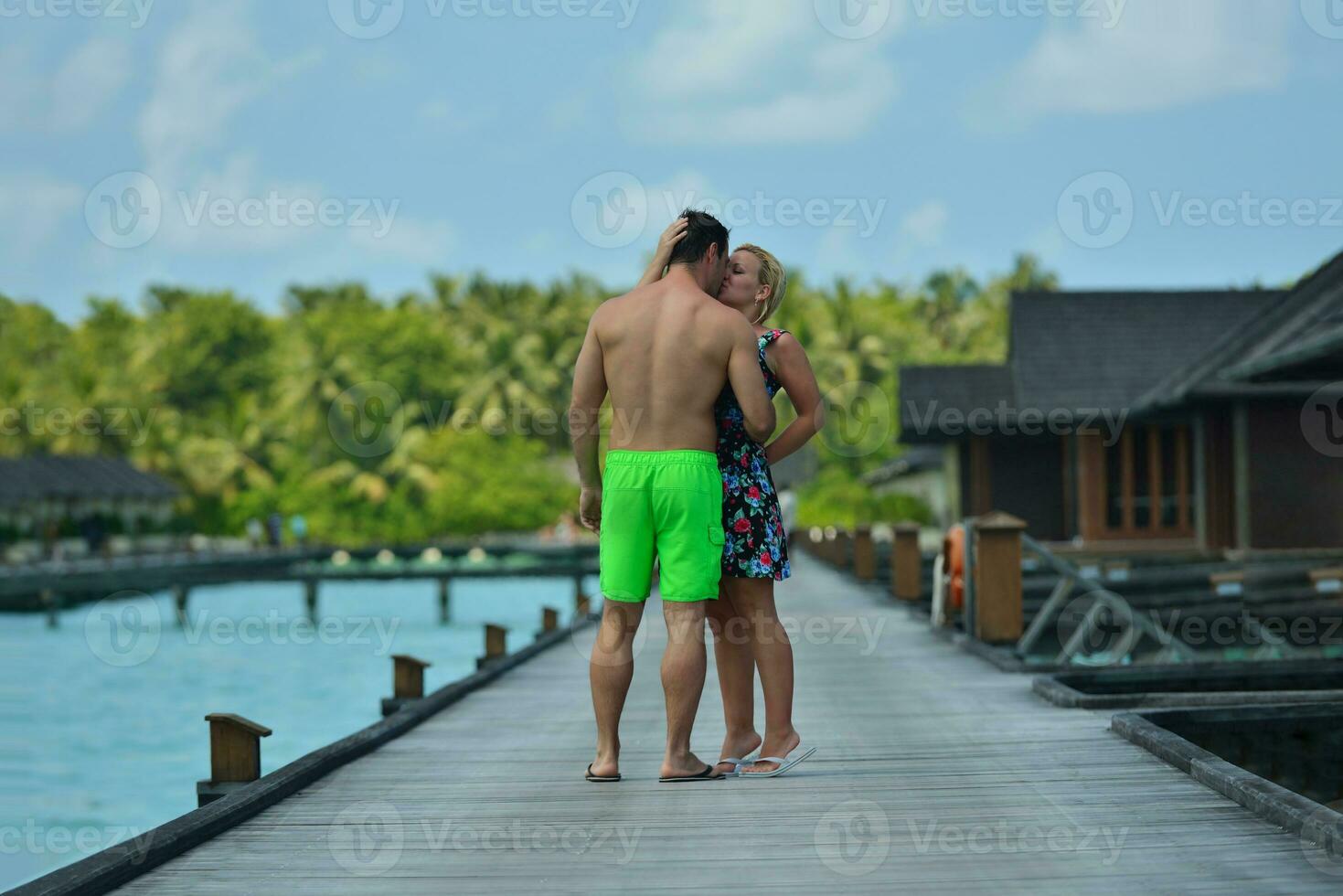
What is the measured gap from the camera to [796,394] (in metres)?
5.23

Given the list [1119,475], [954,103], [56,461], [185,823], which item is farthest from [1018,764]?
[954,103]

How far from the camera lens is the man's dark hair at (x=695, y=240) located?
5.20 metres

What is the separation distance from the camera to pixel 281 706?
1063 inches

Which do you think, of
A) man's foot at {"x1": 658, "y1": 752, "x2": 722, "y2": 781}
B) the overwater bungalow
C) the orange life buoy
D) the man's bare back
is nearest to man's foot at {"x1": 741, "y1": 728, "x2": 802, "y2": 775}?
man's foot at {"x1": 658, "y1": 752, "x2": 722, "y2": 781}

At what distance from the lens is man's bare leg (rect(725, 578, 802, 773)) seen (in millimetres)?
5207

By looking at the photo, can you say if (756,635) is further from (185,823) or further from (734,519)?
(185,823)

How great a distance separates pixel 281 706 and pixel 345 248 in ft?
212

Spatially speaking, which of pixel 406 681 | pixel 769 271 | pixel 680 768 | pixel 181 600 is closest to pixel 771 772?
pixel 680 768

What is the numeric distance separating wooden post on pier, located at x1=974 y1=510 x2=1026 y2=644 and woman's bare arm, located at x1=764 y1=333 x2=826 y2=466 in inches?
190

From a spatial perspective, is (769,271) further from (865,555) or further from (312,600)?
(312,600)

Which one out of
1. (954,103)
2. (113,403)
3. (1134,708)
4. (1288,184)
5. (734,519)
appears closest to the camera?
(734,519)

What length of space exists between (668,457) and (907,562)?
1204cm

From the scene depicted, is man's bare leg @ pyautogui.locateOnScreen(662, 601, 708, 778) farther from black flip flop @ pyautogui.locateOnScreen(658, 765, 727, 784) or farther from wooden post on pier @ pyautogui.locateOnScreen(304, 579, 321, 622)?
wooden post on pier @ pyautogui.locateOnScreen(304, 579, 321, 622)

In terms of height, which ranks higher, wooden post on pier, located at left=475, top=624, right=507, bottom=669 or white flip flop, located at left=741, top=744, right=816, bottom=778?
white flip flop, located at left=741, top=744, right=816, bottom=778
